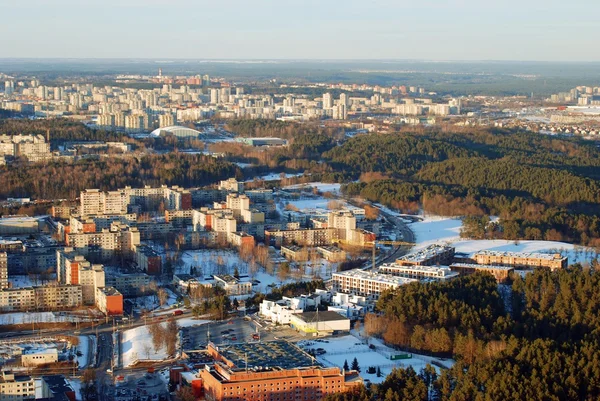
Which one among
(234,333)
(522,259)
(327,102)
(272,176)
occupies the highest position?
(327,102)

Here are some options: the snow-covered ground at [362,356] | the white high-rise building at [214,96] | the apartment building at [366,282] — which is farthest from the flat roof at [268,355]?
the white high-rise building at [214,96]

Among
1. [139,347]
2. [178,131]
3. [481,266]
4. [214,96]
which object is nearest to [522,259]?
[481,266]

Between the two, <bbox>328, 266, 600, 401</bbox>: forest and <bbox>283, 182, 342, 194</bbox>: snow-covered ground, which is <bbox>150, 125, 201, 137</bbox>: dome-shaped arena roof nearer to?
<bbox>283, 182, 342, 194</bbox>: snow-covered ground

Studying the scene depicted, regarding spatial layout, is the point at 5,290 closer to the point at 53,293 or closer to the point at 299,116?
the point at 53,293

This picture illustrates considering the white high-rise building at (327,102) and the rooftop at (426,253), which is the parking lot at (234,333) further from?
the white high-rise building at (327,102)

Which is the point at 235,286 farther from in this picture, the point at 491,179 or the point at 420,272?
the point at 491,179

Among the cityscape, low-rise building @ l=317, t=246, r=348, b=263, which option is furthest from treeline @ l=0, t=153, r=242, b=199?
low-rise building @ l=317, t=246, r=348, b=263
